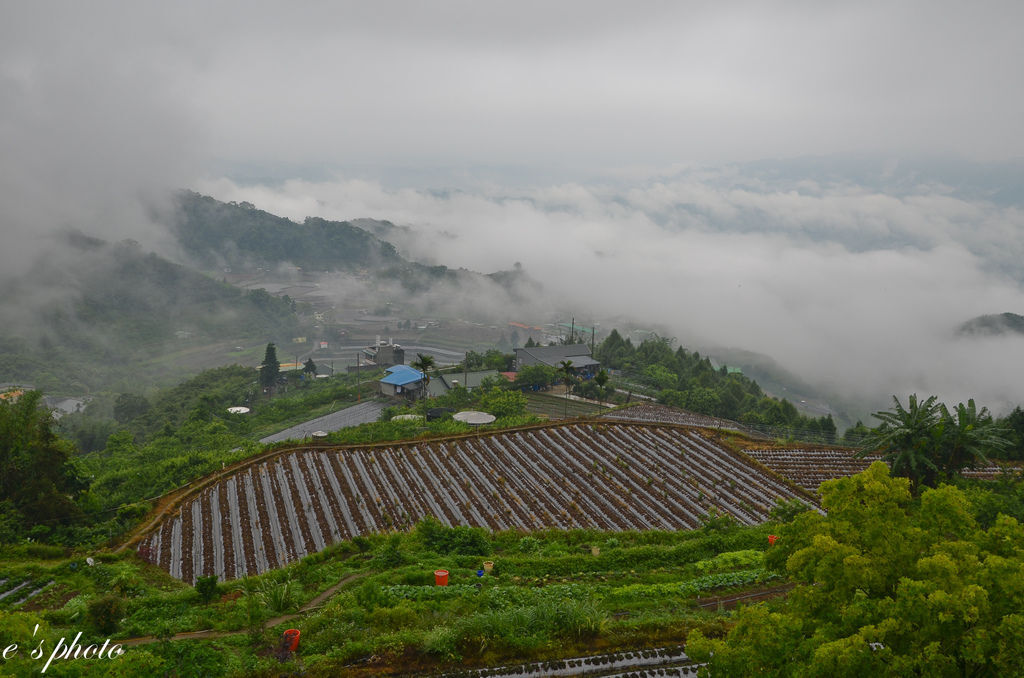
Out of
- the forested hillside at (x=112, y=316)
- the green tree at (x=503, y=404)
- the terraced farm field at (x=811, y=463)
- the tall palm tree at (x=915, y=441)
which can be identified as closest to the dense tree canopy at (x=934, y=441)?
the tall palm tree at (x=915, y=441)

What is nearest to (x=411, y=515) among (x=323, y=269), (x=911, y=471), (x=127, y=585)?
(x=127, y=585)

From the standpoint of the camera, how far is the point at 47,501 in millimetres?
18844

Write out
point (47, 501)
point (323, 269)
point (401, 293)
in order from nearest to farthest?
point (47, 501), point (401, 293), point (323, 269)

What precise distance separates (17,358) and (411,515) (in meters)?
101

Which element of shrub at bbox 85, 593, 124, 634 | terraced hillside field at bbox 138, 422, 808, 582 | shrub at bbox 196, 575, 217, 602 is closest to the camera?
shrub at bbox 85, 593, 124, 634

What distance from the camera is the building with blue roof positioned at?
2265 inches

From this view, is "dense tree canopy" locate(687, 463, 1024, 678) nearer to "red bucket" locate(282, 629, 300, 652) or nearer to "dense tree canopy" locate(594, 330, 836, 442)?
"red bucket" locate(282, 629, 300, 652)

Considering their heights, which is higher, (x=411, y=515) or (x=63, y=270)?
(x=63, y=270)

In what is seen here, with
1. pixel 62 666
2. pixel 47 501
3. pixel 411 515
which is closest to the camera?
pixel 62 666

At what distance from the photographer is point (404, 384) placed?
2255 inches

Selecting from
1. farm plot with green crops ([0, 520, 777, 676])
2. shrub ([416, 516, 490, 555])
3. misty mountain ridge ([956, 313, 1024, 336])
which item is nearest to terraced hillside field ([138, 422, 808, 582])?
farm plot with green crops ([0, 520, 777, 676])

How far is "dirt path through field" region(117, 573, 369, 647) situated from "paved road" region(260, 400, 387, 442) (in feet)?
104

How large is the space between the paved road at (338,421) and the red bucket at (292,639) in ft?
117

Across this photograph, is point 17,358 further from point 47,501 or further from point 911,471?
point 911,471
